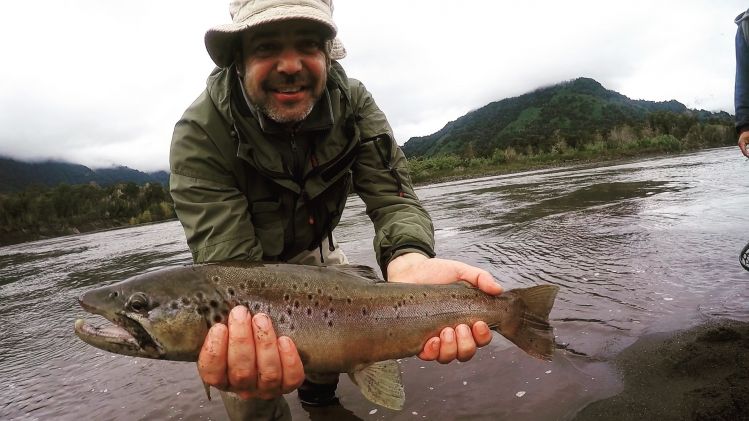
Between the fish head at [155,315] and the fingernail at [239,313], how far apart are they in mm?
162

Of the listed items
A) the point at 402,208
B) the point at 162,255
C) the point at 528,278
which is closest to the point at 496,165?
the point at 162,255

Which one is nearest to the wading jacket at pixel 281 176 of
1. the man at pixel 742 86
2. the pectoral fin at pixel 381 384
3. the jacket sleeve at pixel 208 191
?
the jacket sleeve at pixel 208 191

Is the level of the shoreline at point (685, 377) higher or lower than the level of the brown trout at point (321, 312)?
lower

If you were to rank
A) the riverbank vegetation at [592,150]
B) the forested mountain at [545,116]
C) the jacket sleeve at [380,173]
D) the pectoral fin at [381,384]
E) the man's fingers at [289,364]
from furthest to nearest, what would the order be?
the forested mountain at [545,116] < the riverbank vegetation at [592,150] < the jacket sleeve at [380,173] < the pectoral fin at [381,384] < the man's fingers at [289,364]

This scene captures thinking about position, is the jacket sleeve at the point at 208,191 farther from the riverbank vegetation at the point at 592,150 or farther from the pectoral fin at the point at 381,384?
the riverbank vegetation at the point at 592,150

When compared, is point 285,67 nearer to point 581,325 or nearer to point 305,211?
point 305,211

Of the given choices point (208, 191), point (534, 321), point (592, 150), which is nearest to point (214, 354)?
point (208, 191)

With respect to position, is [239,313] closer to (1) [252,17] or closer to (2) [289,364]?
(2) [289,364]

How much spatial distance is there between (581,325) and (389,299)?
2463 mm

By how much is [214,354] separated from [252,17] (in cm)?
168

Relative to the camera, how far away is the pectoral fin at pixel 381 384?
231cm

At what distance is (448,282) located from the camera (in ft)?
8.86

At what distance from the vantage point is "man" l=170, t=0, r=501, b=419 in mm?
2506

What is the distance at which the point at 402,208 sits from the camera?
324cm
